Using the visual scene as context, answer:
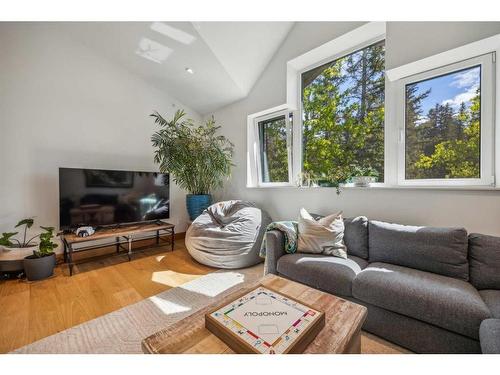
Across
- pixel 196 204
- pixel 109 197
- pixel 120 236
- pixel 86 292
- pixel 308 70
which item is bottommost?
pixel 86 292

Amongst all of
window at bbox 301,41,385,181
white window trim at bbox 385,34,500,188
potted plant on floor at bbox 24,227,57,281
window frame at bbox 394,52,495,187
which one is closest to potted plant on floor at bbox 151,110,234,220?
window at bbox 301,41,385,181

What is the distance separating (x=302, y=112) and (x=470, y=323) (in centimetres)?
262

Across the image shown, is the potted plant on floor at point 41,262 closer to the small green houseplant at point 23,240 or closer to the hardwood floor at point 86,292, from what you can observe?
the hardwood floor at point 86,292

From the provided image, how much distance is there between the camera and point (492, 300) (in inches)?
48.2

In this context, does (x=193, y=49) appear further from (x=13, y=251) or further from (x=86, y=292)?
(x=13, y=251)

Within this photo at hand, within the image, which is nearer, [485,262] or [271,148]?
[485,262]

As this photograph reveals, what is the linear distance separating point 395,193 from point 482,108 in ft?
3.05

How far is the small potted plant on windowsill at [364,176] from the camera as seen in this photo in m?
2.31

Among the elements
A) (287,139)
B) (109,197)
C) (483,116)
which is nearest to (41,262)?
(109,197)

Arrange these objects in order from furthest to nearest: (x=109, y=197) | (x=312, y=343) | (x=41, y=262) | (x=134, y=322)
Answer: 1. (x=109, y=197)
2. (x=41, y=262)
3. (x=134, y=322)
4. (x=312, y=343)

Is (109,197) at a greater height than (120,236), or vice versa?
(109,197)

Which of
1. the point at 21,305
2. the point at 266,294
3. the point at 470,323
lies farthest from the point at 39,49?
the point at 470,323

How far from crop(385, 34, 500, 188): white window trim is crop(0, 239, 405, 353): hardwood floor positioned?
1510 mm

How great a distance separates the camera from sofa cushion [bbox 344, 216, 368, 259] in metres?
1.95
